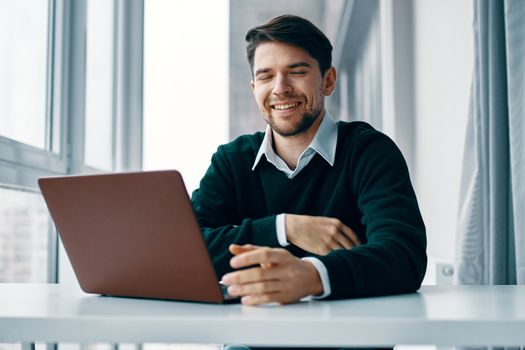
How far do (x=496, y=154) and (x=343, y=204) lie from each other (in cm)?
53

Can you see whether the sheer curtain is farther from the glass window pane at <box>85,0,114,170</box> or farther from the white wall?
the glass window pane at <box>85,0,114,170</box>

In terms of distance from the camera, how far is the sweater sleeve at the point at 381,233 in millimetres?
929

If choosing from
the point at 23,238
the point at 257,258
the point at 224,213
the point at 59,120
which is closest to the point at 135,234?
the point at 257,258

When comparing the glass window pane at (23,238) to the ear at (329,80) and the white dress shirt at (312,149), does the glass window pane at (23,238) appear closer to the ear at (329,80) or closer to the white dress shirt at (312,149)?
the white dress shirt at (312,149)

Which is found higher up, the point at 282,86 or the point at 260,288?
the point at 282,86

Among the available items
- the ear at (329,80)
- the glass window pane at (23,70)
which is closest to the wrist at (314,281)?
the ear at (329,80)

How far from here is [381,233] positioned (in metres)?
1.07

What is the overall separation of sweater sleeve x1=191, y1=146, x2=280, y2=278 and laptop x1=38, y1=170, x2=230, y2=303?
0.98ft

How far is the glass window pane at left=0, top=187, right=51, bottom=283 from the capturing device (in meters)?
1.70

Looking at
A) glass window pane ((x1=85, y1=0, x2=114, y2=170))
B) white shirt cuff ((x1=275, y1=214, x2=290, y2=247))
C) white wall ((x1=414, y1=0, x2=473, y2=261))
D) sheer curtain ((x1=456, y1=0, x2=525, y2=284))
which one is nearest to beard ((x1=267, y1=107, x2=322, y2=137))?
white shirt cuff ((x1=275, y1=214, x2=290, y2=247))

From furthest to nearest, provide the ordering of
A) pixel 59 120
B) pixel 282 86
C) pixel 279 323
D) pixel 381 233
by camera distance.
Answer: pixel 59 120 < pixel 282 86 < pixel 381 233 < pixel 279 323

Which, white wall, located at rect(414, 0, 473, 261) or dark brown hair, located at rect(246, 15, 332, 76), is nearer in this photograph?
dark brown hair, located at rect(246, 15, 332, 76)

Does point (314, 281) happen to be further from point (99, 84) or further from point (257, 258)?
point (99, 84)

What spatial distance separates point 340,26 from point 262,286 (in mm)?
4244
